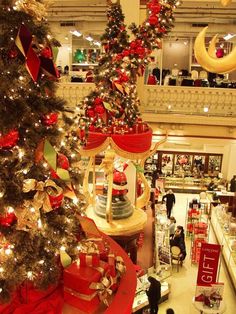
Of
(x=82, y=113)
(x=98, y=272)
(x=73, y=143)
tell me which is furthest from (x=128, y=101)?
(x=98, y=272)

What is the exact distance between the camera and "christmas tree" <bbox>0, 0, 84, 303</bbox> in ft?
7.86

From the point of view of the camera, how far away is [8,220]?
2.66m

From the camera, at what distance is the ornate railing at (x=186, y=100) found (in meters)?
11.1

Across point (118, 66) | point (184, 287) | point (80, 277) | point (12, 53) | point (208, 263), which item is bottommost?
point (184, 287)

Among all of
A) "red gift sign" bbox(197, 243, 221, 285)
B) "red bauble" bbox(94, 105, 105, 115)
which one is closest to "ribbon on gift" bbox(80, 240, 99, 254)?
"red bauble" bbox(94, 105, 105, 115)

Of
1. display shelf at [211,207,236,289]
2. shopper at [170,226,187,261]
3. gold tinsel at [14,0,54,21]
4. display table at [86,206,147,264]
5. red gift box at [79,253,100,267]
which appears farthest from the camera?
shopper at [170,226,187,261]

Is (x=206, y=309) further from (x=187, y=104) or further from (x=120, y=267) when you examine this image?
(x=187, y=104)

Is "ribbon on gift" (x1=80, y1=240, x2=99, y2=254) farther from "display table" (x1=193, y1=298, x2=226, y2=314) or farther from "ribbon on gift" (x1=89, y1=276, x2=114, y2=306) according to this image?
"display table" (x1=193, y1=298, x2=226, y2=314)

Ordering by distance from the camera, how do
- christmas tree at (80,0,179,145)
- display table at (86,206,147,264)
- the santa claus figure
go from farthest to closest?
the santa claus figure, display table at (86,206,147,264), christmas tree at (80,0,179,145)

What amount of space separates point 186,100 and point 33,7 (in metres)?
9.18

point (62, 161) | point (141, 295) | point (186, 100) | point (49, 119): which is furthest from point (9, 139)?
point (186, 100)

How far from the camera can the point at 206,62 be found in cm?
293

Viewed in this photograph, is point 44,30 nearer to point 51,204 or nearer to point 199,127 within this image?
point 51,204

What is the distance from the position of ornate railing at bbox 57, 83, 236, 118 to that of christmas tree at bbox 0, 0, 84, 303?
334 inches
